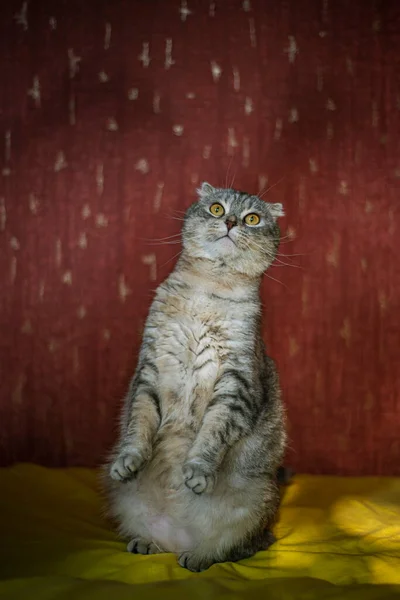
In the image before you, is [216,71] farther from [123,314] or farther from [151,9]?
[123,314]

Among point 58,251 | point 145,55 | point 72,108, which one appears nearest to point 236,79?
point 145,55

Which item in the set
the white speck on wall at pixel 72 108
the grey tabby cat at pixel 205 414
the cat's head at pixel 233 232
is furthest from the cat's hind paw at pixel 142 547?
the white speck on wall at pixel 72 108

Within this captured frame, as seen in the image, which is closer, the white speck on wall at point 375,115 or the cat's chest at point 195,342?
the cat's chest at point 195,342

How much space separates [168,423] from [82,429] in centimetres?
82

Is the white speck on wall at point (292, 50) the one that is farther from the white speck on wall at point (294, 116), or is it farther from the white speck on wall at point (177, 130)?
the white speck on wall at point (177, 130)

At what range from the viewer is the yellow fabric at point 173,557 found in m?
1.40

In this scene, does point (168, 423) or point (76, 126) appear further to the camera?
point (76, 126)

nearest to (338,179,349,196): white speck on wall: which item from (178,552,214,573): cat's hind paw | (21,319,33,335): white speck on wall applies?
(21,319,33,335): white speck on wall

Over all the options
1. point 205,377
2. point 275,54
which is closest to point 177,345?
point 205,377

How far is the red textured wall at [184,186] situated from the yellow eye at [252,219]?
57 cm

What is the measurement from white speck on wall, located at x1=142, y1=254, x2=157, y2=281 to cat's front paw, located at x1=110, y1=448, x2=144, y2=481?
963mm

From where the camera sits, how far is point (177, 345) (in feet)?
5.84

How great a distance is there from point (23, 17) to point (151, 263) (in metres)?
1.04

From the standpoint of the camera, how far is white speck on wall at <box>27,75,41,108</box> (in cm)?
247
